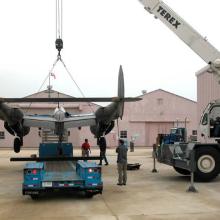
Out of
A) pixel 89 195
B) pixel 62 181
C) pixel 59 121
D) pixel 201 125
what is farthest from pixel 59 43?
pixel 89 195

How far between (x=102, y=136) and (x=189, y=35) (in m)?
7.61

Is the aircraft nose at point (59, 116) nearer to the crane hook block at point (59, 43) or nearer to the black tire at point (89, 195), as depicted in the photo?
the crane hook block at point (59, 43)

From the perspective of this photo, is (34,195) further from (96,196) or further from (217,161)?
(217,161)

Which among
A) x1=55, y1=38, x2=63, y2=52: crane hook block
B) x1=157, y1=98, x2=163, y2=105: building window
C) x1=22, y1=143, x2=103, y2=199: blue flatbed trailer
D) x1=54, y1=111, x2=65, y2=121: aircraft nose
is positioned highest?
x1=157, y1=98, x2=163, y2=105: building window

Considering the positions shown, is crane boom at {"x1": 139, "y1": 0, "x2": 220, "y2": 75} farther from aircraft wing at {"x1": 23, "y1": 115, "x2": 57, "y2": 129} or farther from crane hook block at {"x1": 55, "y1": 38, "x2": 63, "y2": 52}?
aircraft wing at {"x1": 23, "y1": 115, "x2": 57, "y2": 129}

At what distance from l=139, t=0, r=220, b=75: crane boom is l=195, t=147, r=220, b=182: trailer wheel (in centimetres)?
347

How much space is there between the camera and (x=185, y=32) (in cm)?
1928

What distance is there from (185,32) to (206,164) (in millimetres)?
5731

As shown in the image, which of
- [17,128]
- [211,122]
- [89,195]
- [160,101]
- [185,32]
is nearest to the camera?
[89,195]

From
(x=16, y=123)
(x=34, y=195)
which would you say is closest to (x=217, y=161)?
(x=34, y=195)

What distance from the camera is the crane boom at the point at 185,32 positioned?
1903cm

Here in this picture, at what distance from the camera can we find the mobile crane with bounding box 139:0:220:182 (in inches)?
694

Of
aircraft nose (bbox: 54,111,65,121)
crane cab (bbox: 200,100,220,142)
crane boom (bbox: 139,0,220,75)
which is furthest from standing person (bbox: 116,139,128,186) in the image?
aircraft nose (bbox: 54,111,65,121)

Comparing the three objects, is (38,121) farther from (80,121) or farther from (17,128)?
(80,121)
